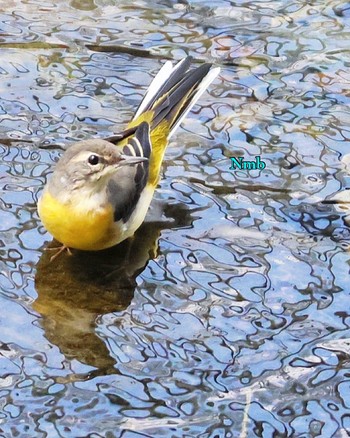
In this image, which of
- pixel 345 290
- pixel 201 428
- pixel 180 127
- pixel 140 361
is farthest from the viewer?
pixel 180 127

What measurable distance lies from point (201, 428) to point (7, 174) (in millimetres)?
2905

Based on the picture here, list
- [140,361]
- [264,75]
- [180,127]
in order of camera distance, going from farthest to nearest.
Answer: [264,75] → [180,127] → [140,361]

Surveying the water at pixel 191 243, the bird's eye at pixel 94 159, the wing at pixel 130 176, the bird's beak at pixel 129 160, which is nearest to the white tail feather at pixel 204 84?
the water at pixel 191 243

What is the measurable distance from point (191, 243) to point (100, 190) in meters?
0.73

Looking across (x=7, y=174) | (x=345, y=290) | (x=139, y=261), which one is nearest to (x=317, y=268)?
(x=345, y=290)

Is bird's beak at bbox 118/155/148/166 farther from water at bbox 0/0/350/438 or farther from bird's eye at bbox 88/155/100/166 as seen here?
water at bbox 0/0/350/438

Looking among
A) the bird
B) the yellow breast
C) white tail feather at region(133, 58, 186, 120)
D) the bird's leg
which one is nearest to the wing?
the bird

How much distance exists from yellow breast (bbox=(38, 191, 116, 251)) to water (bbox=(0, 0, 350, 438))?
0.77 feet

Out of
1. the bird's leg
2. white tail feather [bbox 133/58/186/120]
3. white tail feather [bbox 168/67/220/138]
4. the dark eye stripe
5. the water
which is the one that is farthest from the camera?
white tail feather [bbox 168/67/220/138]

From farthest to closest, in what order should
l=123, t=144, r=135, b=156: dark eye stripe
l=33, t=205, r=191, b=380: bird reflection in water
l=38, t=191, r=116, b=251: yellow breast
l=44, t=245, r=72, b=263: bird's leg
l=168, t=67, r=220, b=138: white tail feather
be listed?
l=168, t=67, r=220, b=138: white tail feather, l=123, t=144, r=135, b=156: dark eye stripe, l=44, t=245, r=72, b=263: bird's leg, l=38, t=191, r=116, b=251: yellow breast, l=33, t=205, r=191, b=380: bird reflection in water

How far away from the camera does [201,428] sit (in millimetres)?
5879

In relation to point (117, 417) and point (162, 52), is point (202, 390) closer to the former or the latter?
point (117, 417)

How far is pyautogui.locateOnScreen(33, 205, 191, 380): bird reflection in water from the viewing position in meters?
6.54

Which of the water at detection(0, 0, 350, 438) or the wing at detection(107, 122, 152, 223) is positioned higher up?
the wing at detection(107, 122, 152, 223)
